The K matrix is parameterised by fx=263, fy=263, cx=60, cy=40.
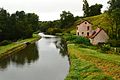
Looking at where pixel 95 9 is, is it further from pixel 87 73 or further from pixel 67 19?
pixel 87 73

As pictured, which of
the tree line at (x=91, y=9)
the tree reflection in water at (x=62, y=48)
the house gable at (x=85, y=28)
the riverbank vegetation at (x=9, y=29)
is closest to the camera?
the tree reflection in water at (x=62, y=48)

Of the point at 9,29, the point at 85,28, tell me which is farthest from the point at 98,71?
the point at 9,29

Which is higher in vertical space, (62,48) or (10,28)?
(10,28)

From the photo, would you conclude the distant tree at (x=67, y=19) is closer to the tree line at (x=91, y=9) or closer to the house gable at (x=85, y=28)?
the tree line at (x=91, y=9)

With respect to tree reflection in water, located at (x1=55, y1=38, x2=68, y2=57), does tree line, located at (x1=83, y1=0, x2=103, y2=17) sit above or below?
above

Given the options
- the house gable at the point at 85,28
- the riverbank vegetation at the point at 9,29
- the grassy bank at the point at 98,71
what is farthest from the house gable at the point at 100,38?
the grassy bank at the point at 98,71

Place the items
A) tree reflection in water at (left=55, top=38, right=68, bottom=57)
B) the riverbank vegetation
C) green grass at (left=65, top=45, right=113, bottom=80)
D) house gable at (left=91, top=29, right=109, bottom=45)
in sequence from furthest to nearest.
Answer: the riverbank vegetation, house gable at (left=91, top=29, right=109, bottom=45), tree reflection in water at (left=55, top=38, right=68, bottom=57), green grass at (left=65, top=45, right=113, bottom=80)

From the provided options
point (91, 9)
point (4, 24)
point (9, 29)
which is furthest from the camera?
point (91, 9)

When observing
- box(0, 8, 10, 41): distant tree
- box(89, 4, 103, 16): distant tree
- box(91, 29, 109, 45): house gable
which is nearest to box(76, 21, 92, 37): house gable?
box(91, 29, 109, 45): house gable

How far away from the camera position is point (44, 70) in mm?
40438

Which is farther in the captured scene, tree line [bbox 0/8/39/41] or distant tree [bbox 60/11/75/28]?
distant tree [bbox 60/11/75/28]

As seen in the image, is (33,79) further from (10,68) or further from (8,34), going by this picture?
(8,34)

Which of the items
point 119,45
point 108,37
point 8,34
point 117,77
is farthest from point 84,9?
point 117,77

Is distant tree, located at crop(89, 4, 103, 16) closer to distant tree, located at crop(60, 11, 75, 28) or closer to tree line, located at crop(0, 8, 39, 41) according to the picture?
distant tree, located at crop(60, 11, 75, 28)
